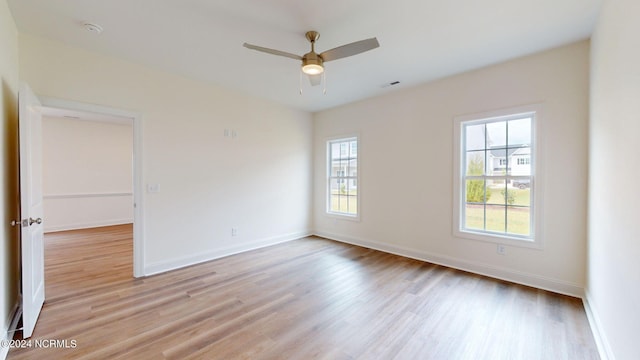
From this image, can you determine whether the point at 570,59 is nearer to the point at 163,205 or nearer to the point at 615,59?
the point at 615,59

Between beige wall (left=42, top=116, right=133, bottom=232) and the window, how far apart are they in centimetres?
540

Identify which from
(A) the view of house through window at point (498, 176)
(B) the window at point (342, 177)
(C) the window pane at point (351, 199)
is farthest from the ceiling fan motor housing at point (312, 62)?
(C) the window pane at point (351, 199)

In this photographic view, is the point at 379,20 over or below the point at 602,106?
over

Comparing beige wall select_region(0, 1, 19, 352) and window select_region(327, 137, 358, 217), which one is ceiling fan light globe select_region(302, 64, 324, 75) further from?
window select_region(327, 137, 358, 217)

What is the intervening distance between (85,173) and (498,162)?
8.84 meters

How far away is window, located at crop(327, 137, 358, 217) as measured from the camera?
17.1 feet

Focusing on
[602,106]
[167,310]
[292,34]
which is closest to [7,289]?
[167,310]

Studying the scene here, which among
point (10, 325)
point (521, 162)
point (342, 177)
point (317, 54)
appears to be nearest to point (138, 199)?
point (10, 325)

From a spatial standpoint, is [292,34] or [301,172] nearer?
[292,34]

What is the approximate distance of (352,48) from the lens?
2.31m

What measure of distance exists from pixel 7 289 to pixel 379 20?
3.95 meters

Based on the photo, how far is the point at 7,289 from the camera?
2.19 metres

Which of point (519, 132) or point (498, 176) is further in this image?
point (498, 176)

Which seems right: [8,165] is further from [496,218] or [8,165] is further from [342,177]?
[496,218]
